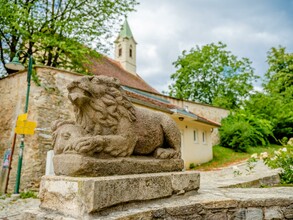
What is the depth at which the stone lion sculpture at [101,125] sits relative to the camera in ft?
7.45

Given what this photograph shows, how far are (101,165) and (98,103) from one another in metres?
0.57

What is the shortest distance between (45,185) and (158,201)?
42.1 inches

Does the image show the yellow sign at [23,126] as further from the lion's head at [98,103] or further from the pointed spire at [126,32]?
the pointed spire at [126,32]

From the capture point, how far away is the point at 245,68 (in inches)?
1053

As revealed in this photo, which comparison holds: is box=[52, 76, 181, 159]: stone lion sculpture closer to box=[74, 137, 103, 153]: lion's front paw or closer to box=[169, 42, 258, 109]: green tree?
box=[74, 137, 103, 153]: lion's front paw

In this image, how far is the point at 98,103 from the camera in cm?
239

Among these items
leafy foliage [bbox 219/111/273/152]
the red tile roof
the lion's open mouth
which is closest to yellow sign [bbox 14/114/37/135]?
the lion's open mouth

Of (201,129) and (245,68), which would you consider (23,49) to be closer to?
(201,129)

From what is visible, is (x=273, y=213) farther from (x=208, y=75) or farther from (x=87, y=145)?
(x=208, y=75)

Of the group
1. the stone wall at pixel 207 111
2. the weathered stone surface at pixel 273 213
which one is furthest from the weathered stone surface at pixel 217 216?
the stone wall at pixel 207 111

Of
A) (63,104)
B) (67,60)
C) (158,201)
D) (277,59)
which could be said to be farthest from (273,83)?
(158,201)

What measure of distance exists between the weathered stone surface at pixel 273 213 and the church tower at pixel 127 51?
2417 centimetres

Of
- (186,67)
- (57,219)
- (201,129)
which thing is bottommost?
(57,219)

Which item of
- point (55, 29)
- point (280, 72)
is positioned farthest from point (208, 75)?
point (55, 29)
